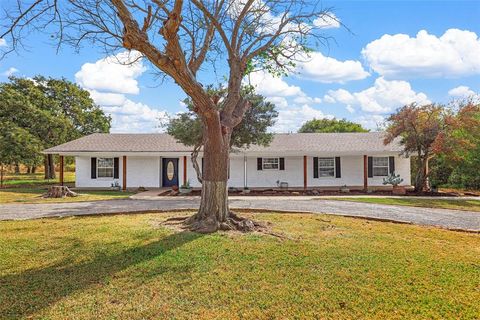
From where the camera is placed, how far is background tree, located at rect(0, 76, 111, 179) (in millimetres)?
27797

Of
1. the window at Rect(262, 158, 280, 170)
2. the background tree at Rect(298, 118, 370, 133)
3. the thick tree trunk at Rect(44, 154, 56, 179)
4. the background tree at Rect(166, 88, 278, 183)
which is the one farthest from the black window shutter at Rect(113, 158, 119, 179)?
the background tree at Rect(298, 118, 370, 133)

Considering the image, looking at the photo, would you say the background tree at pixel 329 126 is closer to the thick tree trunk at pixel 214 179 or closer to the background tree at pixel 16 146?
the background tree at pixel 16 146

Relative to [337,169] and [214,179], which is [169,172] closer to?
[337,169]

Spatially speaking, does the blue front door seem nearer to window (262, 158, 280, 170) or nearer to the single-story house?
the single-story house

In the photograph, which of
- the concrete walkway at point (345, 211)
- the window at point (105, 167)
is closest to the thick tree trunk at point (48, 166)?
the window at point (105, 167)

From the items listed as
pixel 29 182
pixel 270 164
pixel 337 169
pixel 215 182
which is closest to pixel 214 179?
pixel 215 182

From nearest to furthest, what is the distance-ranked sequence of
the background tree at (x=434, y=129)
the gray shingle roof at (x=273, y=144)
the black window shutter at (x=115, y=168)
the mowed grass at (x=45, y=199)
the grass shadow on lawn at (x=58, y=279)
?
the grass shadow on lawn at (x=58, y=279), the mowed grass at (x=45, y=199), the background tree at (x=434, y=129), the gray shingle roof at (x=273, y=144), the black window shutter at (x=115, y=168)

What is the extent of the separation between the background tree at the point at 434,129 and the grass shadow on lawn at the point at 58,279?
15422 mm

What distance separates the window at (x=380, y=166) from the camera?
22453mm

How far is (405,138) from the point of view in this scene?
731 inches

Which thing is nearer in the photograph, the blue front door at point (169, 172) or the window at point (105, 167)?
the window at point (105, 167)

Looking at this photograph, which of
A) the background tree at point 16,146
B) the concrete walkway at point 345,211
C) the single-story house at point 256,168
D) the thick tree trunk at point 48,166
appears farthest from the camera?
the thick tree trunk at point 48,166

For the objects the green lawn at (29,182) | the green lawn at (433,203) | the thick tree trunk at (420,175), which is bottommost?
the green lawn at (433,203)

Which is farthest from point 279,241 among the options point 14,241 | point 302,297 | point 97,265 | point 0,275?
point 14,241
